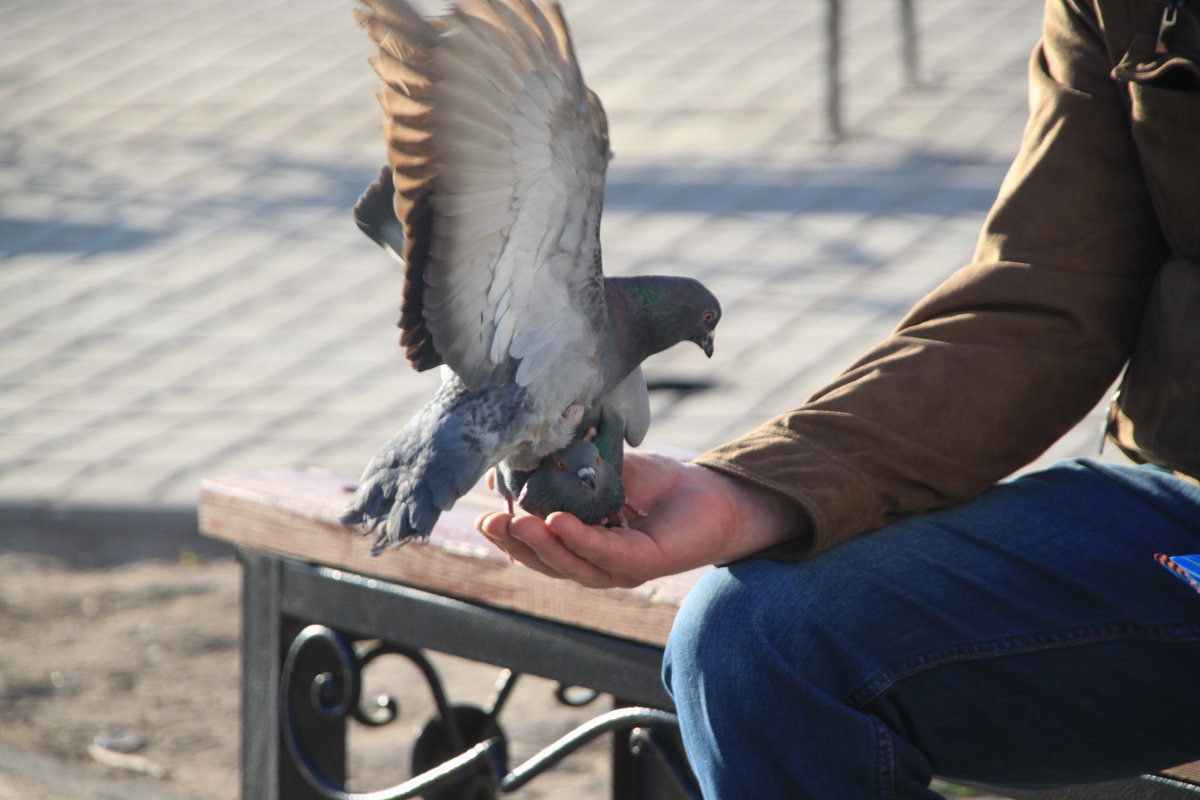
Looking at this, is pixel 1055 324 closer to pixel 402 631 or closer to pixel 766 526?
pixel 766 526

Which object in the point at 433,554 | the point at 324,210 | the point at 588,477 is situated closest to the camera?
the point at 588,477

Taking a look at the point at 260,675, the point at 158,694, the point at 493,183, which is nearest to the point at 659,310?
the point at 493,183

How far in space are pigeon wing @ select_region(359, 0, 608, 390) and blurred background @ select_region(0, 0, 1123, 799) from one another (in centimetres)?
178

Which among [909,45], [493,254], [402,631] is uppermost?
[493,254]

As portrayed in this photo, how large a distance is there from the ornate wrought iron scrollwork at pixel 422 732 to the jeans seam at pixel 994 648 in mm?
836

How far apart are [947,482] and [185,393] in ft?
13.8

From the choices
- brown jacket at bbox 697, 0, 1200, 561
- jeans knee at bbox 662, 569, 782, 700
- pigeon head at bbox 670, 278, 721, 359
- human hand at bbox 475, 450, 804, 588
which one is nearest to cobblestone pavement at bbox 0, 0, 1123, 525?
pigeon head at bbox 670, 278, 721, 359

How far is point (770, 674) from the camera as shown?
5.16 feet

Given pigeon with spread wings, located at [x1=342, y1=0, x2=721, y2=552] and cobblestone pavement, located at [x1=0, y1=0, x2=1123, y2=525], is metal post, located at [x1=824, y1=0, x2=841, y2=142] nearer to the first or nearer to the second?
cobblestone pavement, located at [x1=0, y1=0, x2=1123, y2=525]

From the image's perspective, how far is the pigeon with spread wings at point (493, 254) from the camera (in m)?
1.66

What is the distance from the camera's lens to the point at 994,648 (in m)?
1.66

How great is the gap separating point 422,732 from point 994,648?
5.28 ft

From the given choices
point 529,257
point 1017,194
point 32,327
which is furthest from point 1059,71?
point 32,327

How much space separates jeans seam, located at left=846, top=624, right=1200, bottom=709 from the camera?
1.61 m
